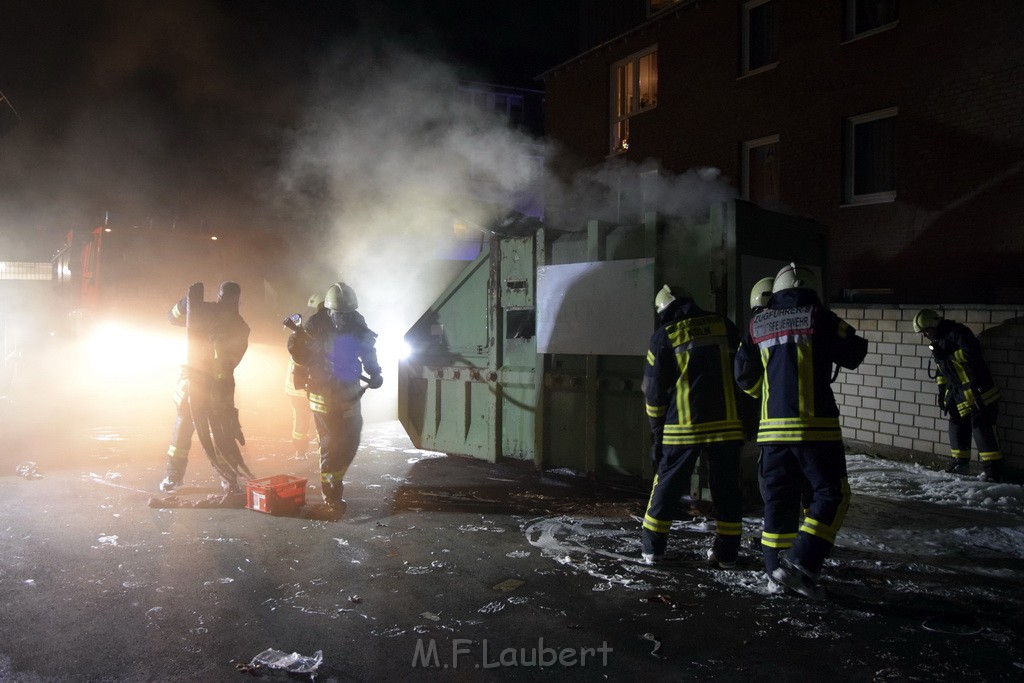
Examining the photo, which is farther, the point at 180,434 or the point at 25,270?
the point at 25,270

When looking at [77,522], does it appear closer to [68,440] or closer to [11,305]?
[68,440]

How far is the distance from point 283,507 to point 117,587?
157cm

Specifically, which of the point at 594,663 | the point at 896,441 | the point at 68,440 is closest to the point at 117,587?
the point at 594,663

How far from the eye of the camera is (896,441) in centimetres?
780

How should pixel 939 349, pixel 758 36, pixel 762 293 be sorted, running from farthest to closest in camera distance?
pixel 758 36 < pixel 939 349 < pixel 762 293

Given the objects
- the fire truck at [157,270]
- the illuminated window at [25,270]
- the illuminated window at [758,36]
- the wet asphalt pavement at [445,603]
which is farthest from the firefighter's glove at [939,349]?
the illuminated window at [25,270]

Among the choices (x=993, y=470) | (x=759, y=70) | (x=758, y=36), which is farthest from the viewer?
(x=758, y=36)

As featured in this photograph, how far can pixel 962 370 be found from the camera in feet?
21.8

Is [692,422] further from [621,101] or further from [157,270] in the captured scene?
[621,101]

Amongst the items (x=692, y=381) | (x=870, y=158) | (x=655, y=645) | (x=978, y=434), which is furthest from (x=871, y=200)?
(x=655, y=645)

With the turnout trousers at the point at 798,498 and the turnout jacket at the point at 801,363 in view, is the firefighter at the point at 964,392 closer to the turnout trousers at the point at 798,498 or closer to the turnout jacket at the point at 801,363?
the turnout jacket at the point at 801,363

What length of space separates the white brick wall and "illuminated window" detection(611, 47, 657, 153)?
7423 millimetres

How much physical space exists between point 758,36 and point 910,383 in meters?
7.19

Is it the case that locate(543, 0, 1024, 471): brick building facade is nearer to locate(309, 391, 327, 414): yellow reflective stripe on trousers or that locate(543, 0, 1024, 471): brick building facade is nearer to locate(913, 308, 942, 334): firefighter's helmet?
locate(913, 308, 942, 334): firefighter's helmet
